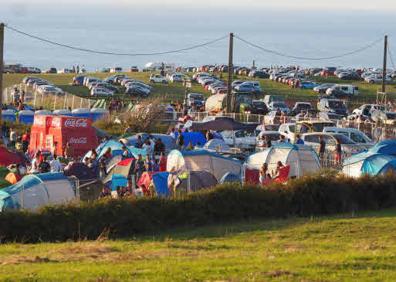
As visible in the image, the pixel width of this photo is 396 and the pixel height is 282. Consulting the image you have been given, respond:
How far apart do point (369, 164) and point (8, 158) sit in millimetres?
11656

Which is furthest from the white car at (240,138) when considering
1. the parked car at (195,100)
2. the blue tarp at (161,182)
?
the parked car at (195,100)

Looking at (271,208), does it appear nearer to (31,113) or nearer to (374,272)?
(374,272)

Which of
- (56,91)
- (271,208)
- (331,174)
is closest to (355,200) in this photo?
(331,174)

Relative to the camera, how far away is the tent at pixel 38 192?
21.4 meters

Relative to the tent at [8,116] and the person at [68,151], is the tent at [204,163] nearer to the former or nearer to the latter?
the person at [68,151]

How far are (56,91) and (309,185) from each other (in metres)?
41.2

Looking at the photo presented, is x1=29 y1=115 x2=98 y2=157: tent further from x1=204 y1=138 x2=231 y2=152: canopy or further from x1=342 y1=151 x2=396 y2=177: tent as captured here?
x1=342 y1=151 x2=396 y2=177: tent

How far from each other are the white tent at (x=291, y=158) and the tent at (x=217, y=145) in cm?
414

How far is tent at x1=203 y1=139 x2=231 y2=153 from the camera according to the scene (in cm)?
3255

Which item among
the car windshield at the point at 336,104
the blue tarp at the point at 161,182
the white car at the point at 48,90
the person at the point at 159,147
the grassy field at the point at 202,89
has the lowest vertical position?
the blue tarp at the point at 161,182

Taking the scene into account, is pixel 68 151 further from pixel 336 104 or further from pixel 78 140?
pixel 336 104

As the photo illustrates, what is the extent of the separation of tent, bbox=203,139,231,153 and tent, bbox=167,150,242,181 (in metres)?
5.08

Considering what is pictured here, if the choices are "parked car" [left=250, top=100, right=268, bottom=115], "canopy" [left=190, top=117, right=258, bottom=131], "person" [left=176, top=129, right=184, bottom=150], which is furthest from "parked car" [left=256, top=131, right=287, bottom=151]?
"parked car" [left=250, top=100, right=268, bottom=115]

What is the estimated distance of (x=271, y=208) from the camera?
839 inches
